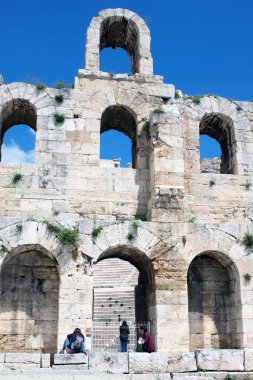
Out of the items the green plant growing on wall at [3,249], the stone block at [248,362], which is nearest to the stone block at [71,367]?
the stone block at [248,362]

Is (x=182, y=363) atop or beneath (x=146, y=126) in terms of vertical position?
beneath

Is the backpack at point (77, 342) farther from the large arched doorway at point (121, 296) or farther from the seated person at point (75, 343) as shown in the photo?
the large arched doorway at point (121, 296)

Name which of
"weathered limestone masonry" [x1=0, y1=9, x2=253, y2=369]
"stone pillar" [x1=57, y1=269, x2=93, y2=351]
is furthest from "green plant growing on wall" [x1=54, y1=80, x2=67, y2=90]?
"stone pillar" [x1=57, y1=269, x2=93, y2=351]

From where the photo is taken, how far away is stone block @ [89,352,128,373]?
33.7 ft

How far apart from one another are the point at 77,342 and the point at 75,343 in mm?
53

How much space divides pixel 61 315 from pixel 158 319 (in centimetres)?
264

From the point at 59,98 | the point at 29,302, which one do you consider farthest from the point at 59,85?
the point at 29,302

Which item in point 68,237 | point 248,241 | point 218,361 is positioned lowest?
point 218,361

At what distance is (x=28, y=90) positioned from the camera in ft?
52.6

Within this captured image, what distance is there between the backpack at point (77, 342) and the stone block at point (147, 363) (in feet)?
6.39

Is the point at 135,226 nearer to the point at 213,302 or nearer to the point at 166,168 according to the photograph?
the point at 166,168

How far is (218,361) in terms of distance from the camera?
10.5m

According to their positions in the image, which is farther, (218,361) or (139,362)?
(218,361)

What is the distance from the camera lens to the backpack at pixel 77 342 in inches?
467
